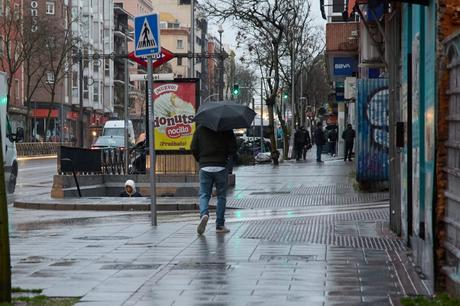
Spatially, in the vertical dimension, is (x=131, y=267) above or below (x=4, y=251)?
below

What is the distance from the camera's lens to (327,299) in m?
8.06

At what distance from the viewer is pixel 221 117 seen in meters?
14.0

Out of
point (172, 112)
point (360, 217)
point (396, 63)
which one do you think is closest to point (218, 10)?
point (172, 112)

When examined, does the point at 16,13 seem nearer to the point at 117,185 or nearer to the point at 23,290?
the point at 117,185

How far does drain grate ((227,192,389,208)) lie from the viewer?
65.2 feet

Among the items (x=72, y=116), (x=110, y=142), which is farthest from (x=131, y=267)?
(x=72, y=116)

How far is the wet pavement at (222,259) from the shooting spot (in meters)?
8.41

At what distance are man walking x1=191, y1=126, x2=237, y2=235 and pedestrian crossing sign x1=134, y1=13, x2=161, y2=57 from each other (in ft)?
5.67

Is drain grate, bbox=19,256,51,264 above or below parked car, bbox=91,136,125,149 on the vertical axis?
below

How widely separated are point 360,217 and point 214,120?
3.69m

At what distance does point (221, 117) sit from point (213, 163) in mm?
659

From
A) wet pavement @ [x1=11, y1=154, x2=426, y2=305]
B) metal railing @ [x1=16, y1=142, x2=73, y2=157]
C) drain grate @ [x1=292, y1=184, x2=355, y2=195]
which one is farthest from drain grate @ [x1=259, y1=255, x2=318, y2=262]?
metal railing @ [x1=16, y1=142, x2=73, y2=157]

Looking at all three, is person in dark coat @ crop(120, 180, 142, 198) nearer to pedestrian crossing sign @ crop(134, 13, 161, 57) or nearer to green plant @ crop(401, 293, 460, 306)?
pedestrian crossing sign @ crop(134, 13, 161, 57)

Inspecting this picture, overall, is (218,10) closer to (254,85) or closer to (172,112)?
(172,112)
